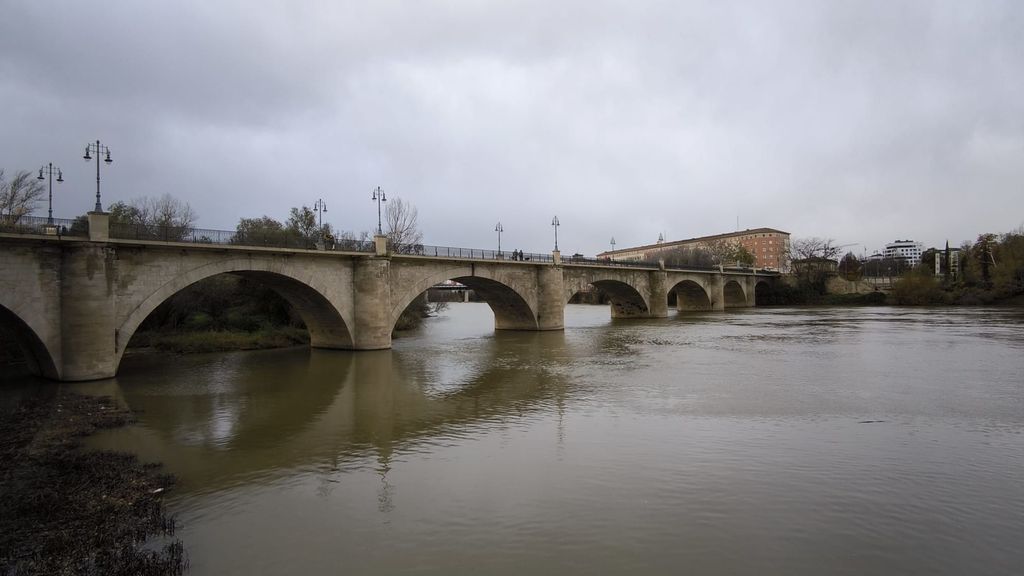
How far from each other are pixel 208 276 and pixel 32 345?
5690 millimetres

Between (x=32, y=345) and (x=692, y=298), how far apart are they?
209ft

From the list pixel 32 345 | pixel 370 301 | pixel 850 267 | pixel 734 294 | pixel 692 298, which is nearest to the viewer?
pixel 32 345

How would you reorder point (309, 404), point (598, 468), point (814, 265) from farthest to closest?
1. point (814, 265)
2. point (309, 404)
3. point (598, 468)

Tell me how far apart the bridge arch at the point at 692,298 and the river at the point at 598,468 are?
48.3 m

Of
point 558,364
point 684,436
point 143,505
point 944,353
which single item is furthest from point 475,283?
point 143,505

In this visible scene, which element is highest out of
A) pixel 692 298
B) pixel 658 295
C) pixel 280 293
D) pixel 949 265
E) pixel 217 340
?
pixel 949 265

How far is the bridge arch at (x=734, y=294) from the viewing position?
3096 inches

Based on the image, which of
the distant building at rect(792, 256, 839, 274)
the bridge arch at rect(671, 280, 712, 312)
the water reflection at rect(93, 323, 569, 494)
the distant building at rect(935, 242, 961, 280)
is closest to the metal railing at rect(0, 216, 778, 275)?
the water reflection at rect(93, 323, 569, 494)

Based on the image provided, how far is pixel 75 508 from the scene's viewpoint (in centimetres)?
773

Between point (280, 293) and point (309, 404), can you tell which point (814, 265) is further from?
point (309, 404)

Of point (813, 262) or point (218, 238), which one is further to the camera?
point (813, 262)

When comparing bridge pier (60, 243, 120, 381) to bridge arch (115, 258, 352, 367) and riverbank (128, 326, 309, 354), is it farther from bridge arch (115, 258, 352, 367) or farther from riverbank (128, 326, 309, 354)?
riverbank (128, 326, 309, 354)

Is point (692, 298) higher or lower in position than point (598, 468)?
higher

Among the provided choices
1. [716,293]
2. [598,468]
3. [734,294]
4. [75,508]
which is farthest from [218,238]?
[734,294]
